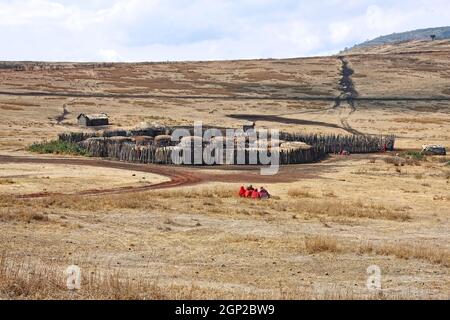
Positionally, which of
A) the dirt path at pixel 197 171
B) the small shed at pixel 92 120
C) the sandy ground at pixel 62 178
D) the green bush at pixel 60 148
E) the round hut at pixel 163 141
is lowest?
the dirt path at pixel 197 171

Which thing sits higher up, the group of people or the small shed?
the small shed

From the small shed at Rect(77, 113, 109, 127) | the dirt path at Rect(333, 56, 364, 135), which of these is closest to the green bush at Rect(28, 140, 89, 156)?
the small shed at Rect(77, 113, 109, 127)

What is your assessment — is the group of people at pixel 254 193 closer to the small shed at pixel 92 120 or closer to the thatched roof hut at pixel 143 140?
the thatched roof hut at pixel 143 140

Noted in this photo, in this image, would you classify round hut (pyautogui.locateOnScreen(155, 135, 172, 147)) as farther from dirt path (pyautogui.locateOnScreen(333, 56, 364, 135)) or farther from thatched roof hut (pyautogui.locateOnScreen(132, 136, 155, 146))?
dirt path (pyautogui.locateOnScreen(333, 56, 364, 135))

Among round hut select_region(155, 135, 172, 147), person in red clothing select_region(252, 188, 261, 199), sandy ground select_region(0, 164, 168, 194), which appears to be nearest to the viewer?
person in red clothing select_region(252, 188, 261, 199)

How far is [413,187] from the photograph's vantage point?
40.7 metres

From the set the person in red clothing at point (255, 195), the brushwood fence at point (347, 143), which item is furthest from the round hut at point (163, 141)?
the person in red clothing at point (255, 195)

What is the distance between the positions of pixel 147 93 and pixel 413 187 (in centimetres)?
8470

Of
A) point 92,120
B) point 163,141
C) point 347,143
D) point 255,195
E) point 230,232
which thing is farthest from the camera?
point 92,120

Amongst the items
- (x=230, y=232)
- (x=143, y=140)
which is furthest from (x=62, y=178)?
(x=143, y=140)

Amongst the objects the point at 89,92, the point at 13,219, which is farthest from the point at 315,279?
the point at 89,92

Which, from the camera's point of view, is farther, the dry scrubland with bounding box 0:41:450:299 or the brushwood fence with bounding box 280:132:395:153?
the brushwood fence with bounding box 280:132:395:153

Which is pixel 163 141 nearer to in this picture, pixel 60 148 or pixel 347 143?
pixel 60 148

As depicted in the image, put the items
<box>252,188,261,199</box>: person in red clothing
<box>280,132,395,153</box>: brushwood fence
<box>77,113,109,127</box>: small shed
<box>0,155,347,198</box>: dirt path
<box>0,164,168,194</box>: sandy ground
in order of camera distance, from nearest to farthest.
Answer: <box>252,188,261,199</box>: person in red clothing → <box>0,164,168,194</box>: sandy ground → <box>0,155,347,198</box>: dirt path → <box>280,132,395,153</box>: brushwood fence → <box>77,113,109,127</box>: small shed
